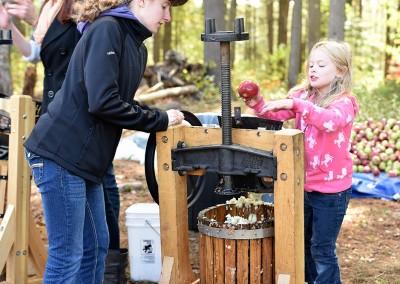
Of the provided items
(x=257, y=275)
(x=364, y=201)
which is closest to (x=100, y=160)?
(x=257, y=275)

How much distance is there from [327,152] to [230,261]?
0.75 metres

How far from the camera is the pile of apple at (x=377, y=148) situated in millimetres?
6562

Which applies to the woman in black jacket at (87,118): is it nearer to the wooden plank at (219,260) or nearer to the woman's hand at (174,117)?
the woman's hand at (174,117)

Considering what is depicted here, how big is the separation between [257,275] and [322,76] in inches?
41.1

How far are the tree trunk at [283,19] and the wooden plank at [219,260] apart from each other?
1900cm

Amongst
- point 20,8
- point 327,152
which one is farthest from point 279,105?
point 20,8

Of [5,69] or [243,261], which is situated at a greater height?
[5,69]

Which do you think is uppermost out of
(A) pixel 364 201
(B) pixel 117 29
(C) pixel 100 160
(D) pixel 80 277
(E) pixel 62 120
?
(B) pixel 117 29

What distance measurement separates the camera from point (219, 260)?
9.81 ft

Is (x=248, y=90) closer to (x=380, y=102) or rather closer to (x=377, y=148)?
(x=377, y=148)

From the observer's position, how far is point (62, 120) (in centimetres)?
263

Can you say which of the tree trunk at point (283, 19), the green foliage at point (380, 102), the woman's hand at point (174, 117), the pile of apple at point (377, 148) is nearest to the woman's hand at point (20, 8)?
the woman's hand at point (174, 117)

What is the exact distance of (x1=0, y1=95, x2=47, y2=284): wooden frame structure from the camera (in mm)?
3447

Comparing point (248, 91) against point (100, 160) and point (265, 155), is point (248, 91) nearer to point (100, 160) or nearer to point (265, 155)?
point (265, 155)
